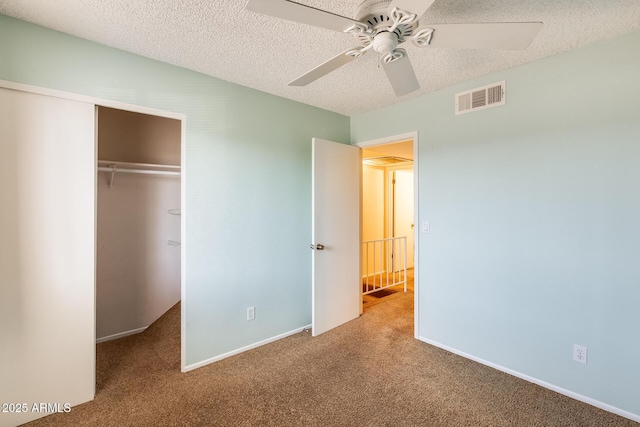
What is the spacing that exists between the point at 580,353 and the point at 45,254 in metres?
3.60

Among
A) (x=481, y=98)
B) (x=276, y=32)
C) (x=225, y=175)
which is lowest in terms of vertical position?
(x=225, y=175)

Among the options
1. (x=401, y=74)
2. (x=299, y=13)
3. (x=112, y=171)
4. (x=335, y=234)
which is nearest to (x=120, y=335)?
(x=112, y=171)

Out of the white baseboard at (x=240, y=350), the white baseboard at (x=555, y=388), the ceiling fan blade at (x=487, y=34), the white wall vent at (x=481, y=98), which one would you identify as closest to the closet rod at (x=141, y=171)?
the white baseboard at (x=240, y=350)

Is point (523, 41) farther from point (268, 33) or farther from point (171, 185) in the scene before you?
point (171, 185)

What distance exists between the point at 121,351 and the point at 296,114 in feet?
9.25

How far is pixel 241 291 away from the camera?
8.59ft

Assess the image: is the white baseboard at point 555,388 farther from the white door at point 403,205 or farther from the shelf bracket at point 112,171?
the shelf bracket at point 112,171

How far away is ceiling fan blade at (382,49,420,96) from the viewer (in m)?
1.60

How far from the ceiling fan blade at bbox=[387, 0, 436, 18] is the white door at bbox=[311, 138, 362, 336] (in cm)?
176

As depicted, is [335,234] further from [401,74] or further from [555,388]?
[555,388]

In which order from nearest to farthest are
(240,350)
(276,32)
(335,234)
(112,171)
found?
(276,32), (240,350), (112,171), (335,234)

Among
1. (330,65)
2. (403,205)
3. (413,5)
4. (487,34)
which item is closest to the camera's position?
(413,5)

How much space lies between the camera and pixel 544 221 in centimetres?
213

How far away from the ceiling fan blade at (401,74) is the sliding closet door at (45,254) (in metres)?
1.97
